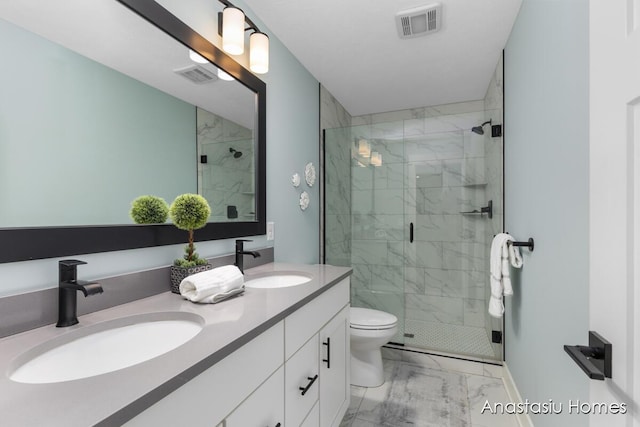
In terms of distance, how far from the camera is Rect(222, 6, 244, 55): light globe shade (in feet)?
4.67

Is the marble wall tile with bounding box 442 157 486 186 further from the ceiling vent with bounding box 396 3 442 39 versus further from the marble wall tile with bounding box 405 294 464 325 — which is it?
the ceiling vent with bounding box 396 3 442 39

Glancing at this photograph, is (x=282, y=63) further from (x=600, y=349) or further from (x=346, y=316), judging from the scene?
(x=600, y=349)

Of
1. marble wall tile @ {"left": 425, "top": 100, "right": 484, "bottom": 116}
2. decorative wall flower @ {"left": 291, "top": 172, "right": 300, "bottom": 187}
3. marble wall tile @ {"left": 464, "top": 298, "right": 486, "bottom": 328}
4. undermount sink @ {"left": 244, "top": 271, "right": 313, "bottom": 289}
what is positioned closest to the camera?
undermount sink @ {"left": 244, "top": 271, "right": 313, "bottom": 289}

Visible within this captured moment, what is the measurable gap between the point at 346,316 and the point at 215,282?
2.81ft

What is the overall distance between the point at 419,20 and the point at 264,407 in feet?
6.95

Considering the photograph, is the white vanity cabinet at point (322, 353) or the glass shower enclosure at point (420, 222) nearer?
the white vanity cabinet at point (322, 353)

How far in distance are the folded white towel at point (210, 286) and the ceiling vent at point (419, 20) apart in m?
1.75

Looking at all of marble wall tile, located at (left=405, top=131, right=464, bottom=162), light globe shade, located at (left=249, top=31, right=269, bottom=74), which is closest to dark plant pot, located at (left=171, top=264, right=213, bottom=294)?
light globe shade, located at (left=249, top=31, right=269, bottom=74)

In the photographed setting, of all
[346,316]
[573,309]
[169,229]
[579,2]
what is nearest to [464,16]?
[579,2]

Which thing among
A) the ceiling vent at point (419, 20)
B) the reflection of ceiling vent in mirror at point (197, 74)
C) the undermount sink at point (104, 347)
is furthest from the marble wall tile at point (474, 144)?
the undermount sink at point (104, 347)

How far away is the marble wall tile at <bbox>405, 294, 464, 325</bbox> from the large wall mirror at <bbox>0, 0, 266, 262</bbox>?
201 cm

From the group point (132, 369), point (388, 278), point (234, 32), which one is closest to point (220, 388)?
point (132, 369)

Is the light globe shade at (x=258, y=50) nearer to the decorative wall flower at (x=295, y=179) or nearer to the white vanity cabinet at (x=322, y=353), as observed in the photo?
the decorative wall flower at (x=295, y=179)

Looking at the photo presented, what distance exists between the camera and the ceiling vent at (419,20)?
5.79 feet
